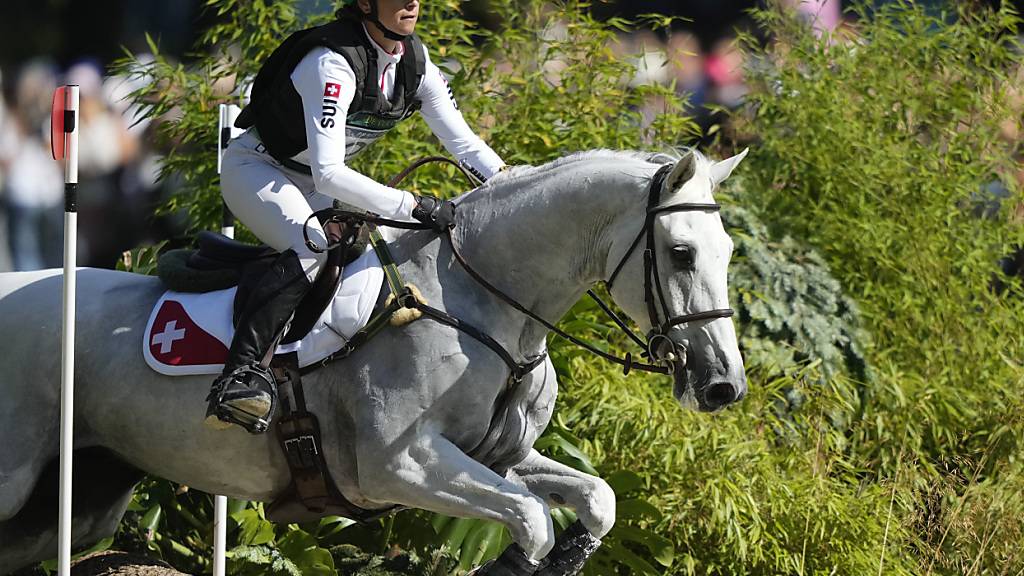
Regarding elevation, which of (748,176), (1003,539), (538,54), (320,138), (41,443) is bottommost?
(1003,539)

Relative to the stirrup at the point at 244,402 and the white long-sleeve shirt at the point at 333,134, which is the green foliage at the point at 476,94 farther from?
the stirrup at the point at 244,402

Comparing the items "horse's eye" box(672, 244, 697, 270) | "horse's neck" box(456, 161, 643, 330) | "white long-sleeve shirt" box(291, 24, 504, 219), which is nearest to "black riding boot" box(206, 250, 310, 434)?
"white long-sleeve shirt" box(291, 24, 504, 219)

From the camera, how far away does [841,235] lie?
23.4 ft

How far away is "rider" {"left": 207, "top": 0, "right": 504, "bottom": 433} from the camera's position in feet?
11.9

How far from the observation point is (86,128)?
6.84m

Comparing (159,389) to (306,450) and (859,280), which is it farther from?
(859,280)

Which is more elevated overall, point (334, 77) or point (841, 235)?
point (334, 77)

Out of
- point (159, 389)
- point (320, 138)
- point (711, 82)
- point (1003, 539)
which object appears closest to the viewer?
point (320, 138)

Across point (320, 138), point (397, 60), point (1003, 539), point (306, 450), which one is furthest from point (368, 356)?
point (1003, 539)

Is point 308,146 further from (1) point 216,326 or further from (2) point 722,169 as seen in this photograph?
(2) point 722,169

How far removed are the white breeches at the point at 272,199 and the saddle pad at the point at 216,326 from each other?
0.13m

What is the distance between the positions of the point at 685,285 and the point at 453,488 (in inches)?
35.0

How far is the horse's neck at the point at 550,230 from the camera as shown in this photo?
12.0ft

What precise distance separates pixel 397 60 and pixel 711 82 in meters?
4.78
